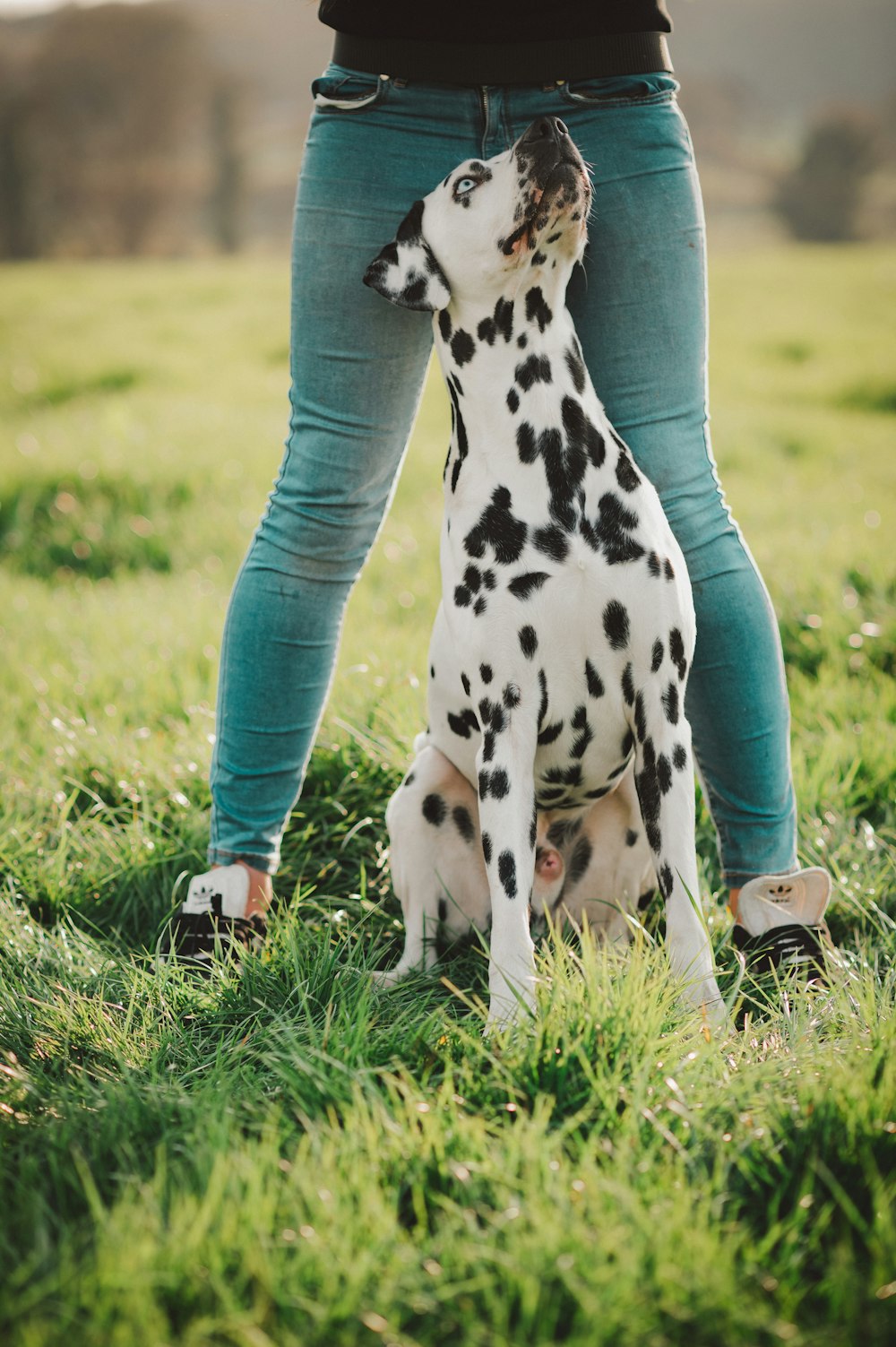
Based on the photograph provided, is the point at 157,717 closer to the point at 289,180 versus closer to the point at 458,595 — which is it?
the point at 458,595

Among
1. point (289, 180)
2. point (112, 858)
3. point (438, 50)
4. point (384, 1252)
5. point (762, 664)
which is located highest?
point (289, 180)

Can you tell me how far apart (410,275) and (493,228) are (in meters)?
0.20

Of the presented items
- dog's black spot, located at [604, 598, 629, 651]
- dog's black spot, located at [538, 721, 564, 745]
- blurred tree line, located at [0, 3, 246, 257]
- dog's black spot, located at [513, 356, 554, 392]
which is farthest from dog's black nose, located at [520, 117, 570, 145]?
blurred tree line, located at [0, 3, 246, 257]

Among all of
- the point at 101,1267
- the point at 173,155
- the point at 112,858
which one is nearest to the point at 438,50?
the point at 112,858

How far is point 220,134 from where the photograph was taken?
37.2m

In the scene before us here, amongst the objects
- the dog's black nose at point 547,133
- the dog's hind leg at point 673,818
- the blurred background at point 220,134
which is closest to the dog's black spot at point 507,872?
the dog's hind leg at point 673,818

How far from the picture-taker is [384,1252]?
1.56 metres

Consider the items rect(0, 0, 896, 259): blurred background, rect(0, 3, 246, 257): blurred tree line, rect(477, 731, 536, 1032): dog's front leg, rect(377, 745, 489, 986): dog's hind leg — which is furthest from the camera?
rect(0, 0, 896, 259): blurred background

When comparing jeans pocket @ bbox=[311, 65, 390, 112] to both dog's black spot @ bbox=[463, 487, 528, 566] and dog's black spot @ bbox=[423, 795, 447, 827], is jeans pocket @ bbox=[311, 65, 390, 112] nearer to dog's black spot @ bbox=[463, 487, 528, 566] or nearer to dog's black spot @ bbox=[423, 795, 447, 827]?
dog's black spot @ bbox=[463, 487, 528, 566]

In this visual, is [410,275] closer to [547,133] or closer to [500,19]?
[547,133]

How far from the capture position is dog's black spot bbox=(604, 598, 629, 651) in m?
2.31

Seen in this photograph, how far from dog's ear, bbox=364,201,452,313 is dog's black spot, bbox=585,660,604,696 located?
86 centimetres

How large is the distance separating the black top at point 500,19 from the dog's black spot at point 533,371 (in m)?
0.71

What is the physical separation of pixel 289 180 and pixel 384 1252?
132 feet
